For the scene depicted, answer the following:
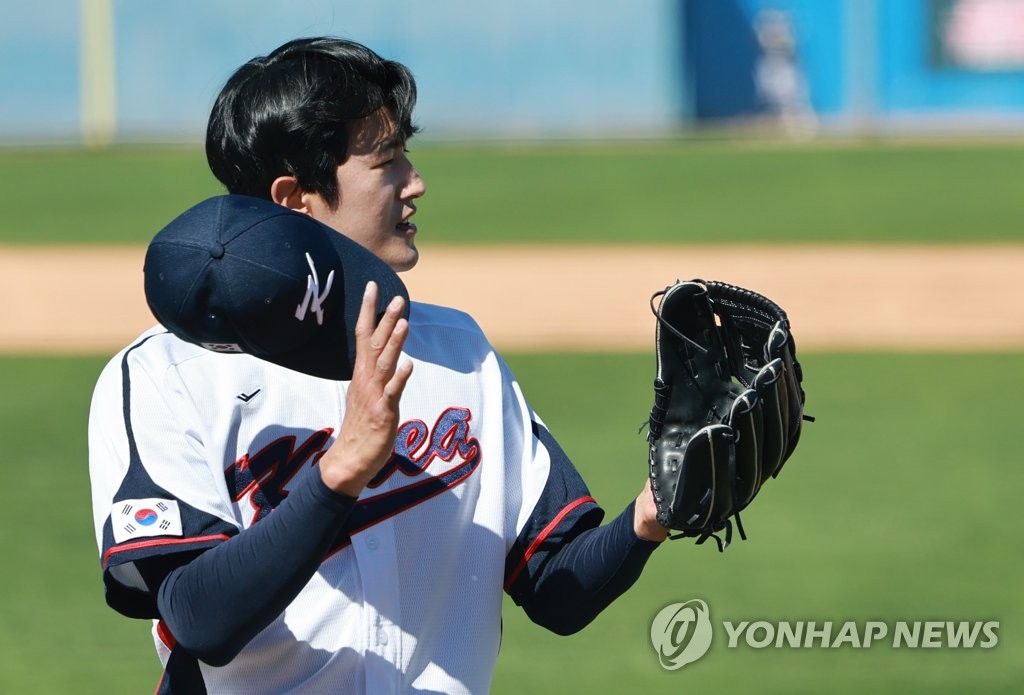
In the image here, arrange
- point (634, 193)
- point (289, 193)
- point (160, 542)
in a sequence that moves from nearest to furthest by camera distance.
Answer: point (160, 542) → point (289, 193) → point (634, 193)

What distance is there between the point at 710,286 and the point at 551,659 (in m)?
2.87

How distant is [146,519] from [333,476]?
288mm

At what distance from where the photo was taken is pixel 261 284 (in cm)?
163

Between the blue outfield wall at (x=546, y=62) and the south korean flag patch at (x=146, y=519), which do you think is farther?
the blue outfield wall at (x=546, y=62)

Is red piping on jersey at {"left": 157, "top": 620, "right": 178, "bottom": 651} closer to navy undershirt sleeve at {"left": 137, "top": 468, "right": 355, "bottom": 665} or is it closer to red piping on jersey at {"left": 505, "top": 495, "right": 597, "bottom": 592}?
navy undershirt sleeve at {"left": 137, "top": 468, "right": 355, "bottom": 665}

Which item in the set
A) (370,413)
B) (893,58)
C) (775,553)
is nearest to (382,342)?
(370,413)

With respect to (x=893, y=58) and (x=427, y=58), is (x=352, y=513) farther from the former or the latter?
(x=893, y=58)

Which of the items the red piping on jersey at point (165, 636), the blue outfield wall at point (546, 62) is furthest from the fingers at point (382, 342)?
the blue outfield wall at point (546, 62)

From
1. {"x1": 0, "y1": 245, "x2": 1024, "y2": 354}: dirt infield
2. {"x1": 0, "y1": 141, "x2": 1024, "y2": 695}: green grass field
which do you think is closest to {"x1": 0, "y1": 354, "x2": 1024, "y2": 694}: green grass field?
{"x1": 0, "y1": 141, "x2": 1024, "y2": 695}: green grass field

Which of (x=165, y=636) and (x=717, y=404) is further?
(x=717, y=404)

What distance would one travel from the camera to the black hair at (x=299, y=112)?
193cm

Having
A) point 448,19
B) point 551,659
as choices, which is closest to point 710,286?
point 551,659

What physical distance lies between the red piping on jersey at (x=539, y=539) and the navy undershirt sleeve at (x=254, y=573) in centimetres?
49

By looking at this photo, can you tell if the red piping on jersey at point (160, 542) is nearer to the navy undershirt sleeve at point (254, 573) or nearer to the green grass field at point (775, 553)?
the navy undershirt sleeve at point (254, 573)
